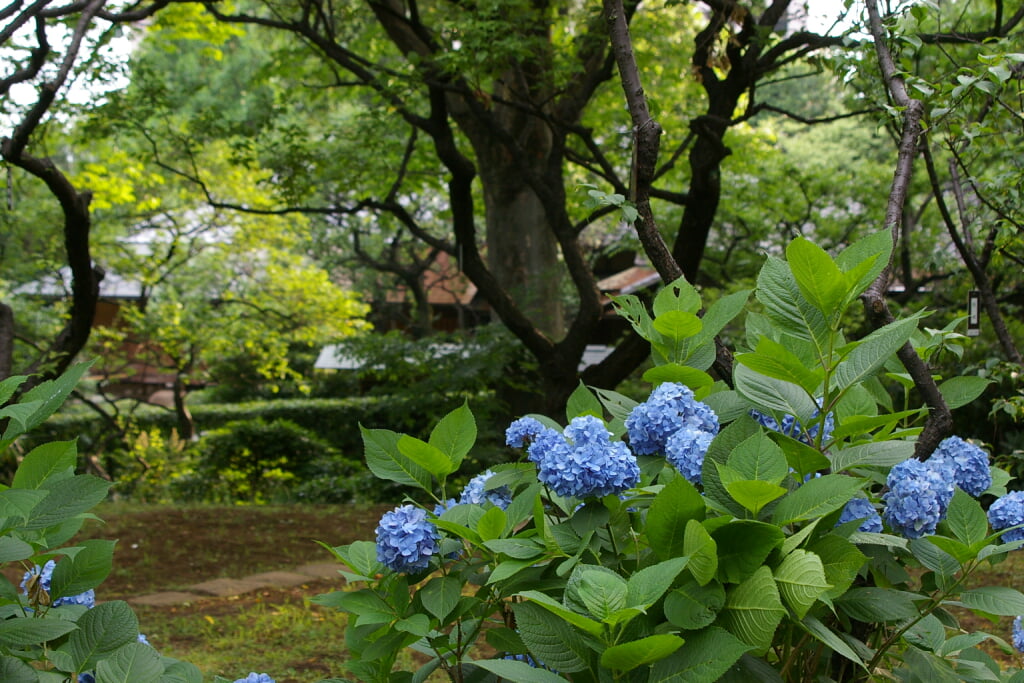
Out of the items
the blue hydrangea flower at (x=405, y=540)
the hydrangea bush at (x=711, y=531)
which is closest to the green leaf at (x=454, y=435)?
the hydrangea bush at (x=711, y=531)

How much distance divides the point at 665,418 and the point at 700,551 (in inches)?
11.5

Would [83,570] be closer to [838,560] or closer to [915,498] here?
[838,560]

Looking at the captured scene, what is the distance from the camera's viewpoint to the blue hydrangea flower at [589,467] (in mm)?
1143

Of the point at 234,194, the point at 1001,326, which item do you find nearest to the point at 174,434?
the point at 234,194

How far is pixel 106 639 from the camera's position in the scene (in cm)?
129

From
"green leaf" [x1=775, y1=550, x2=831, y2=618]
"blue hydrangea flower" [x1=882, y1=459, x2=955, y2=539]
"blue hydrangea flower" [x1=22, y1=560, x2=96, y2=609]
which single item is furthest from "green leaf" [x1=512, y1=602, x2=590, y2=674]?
"blue hydrangea flower" [x1=22, y1=560, x2=96, y2=609]

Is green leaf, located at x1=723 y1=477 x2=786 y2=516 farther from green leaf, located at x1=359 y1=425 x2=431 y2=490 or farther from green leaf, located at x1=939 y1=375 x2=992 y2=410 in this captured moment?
green leaf, located at x1=939 y1=375 x2=992 y2=410

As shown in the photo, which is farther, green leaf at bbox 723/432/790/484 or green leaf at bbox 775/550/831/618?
green leaf at bbox 723/432/790/484

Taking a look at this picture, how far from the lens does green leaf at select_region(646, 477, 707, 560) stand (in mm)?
1094

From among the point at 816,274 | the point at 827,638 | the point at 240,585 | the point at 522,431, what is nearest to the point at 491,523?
the point at 522,431

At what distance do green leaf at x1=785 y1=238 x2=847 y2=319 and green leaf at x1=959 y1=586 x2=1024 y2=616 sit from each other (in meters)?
0.46

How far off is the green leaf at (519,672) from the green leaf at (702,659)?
119mm

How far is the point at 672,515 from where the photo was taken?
1102mm

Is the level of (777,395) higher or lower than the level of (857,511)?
higher
